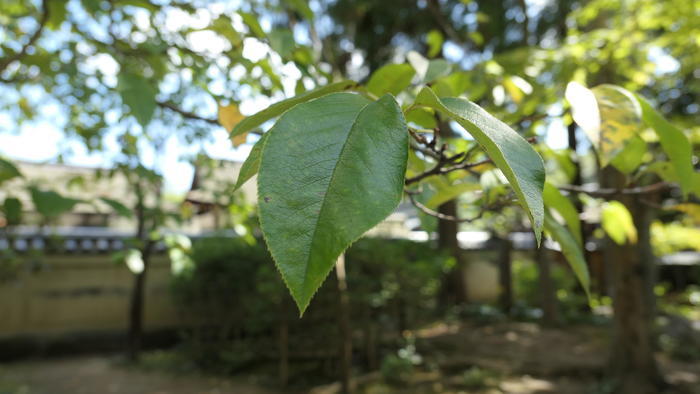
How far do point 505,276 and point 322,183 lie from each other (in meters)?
9.75

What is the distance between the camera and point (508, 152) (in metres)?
0.35

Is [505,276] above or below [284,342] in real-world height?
above

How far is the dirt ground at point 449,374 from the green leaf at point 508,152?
461 centimetres

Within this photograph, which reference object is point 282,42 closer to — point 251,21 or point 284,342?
point 251,21

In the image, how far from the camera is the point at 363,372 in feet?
17.4

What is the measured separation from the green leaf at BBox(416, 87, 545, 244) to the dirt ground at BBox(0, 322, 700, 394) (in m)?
4.61

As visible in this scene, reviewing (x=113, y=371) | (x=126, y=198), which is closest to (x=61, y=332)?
(x=113, y=371)

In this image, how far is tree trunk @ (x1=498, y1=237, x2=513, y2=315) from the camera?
9.20 metres

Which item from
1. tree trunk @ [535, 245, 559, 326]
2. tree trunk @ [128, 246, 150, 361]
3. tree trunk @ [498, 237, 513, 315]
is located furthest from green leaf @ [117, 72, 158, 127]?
tree trunk @ [498, 237, 513, 315]

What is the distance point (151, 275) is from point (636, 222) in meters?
6.18

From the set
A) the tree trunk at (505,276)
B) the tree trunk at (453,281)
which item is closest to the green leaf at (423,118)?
the tree trunk at (453,281)

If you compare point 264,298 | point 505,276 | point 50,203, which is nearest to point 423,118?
point 50,203

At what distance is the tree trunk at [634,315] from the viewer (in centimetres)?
421

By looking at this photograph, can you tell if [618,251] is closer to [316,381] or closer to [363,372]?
[363,372]
